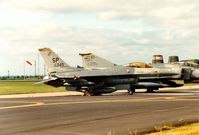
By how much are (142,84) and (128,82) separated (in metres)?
2.18

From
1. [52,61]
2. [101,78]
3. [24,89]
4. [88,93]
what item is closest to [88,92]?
[88,93]

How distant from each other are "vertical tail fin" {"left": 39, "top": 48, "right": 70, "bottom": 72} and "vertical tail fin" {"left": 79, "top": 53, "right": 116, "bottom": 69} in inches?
109

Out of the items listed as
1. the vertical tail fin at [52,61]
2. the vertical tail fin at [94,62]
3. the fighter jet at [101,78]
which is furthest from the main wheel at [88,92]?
the vertical tail fin at [94,62]

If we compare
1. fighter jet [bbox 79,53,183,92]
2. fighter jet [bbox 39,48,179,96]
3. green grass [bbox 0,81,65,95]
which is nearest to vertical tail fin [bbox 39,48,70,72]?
fighter jet [bbox 39,48,179,96]

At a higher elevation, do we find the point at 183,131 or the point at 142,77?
the point at 142,77

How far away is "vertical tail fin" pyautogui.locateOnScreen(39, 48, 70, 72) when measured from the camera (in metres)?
40.6

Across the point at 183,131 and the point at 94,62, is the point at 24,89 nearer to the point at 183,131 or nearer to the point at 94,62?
the point at 94,62

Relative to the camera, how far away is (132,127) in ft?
42.2

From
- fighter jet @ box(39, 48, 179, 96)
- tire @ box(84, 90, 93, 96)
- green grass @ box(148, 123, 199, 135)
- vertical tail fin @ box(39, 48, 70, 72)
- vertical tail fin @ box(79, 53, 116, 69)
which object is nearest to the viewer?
green grass @ box(148, 123, 199, 135)

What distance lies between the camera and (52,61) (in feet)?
133

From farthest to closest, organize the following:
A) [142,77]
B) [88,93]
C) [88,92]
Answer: [142,77]
[88,92]
[88,93]

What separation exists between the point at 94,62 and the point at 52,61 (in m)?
4.76

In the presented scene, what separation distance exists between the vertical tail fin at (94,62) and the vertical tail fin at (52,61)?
277 centimetres

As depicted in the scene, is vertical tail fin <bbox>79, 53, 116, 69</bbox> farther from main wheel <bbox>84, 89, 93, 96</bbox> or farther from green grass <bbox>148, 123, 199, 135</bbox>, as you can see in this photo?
green grass <bbox>148, 123, 199, 135</bbox>
